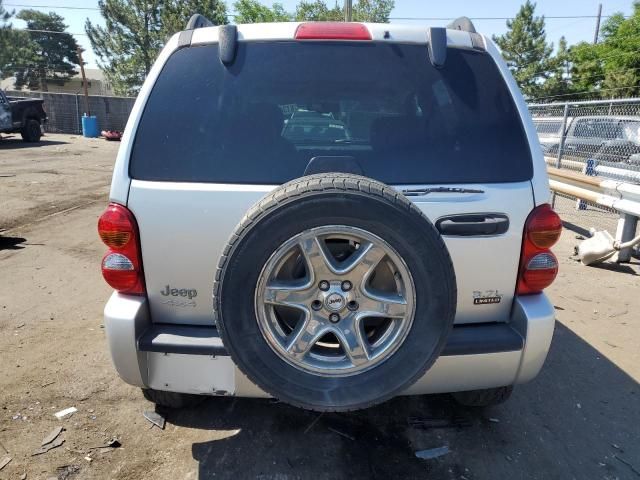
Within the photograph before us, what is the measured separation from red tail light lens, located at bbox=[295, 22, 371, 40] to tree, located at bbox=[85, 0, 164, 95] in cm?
4265

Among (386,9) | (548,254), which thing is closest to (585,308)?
(548,254)

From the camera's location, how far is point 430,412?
2783 millimetres

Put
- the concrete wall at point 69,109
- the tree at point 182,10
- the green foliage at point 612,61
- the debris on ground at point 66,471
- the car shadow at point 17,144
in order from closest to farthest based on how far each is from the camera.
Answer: the debris on ground at point 66,471 < the car shadow at point 17,144 < the concrete wall at point 69,109 < the green foliage at point 612,61 < the tree at point 182,10

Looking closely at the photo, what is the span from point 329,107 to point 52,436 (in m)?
2.25

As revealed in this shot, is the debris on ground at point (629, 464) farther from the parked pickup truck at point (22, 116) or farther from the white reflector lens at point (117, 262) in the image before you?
the parked pickup truck at point (22, 116)

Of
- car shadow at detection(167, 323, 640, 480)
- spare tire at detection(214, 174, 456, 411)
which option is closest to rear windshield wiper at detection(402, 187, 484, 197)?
spare tire at detection(214, 174, 456, 411)

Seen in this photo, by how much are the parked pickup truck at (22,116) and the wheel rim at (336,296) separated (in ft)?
67.1

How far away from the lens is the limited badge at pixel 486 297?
Answer: 6.99 ft

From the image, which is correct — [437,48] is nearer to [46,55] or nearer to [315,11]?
[315,11]

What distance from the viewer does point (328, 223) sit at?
1776 millimetres

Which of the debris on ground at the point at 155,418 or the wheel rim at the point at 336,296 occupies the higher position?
the wheel rim at the point at 336,296

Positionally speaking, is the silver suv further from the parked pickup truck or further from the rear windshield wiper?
the parked pickup truck

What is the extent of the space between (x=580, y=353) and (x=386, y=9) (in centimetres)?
4406

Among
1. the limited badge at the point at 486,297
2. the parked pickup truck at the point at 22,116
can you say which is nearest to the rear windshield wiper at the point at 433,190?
the limited badge at the point at 486,297
